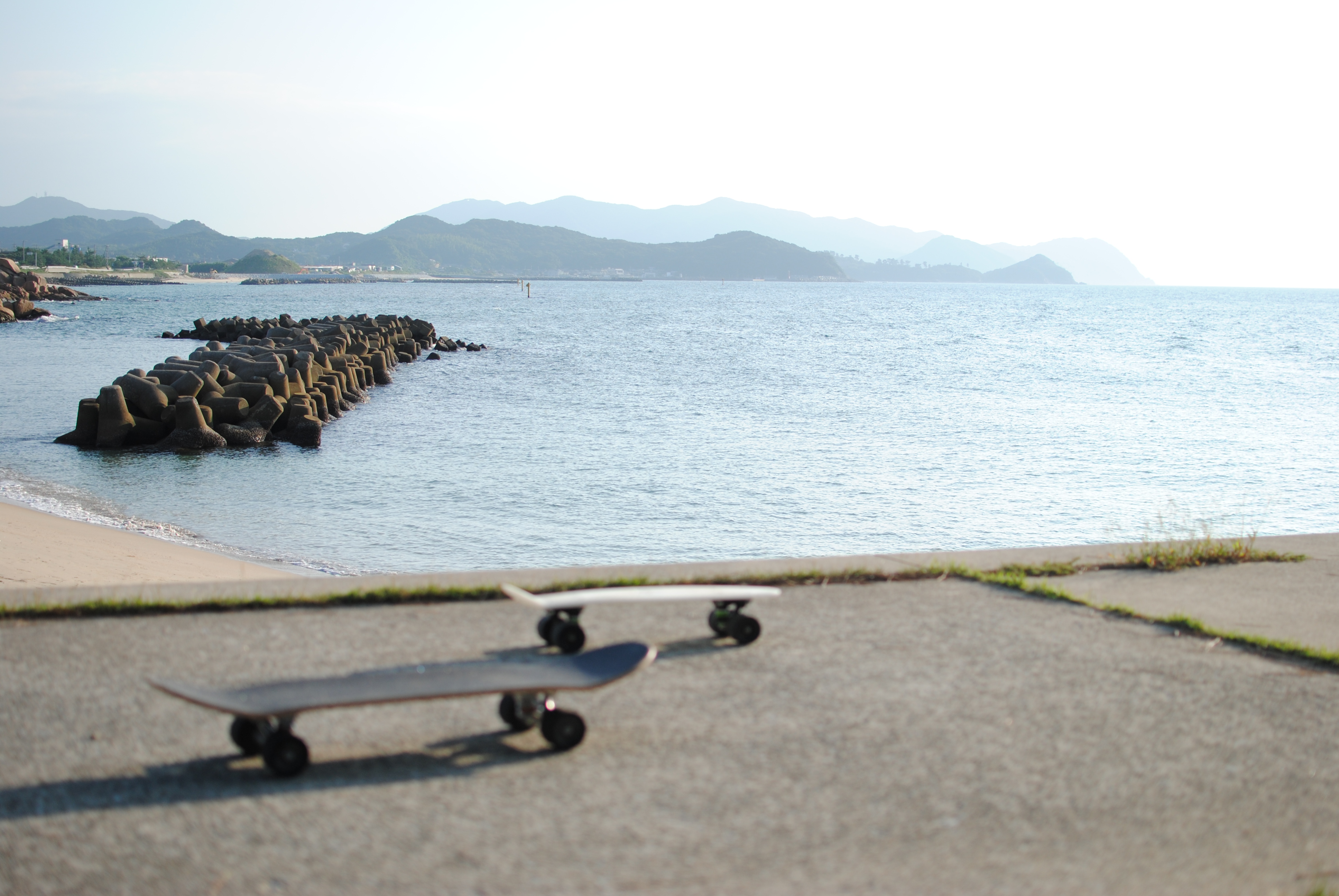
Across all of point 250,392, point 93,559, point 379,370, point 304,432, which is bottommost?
Answer: point 93,559

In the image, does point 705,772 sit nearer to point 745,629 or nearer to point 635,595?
point 635,595

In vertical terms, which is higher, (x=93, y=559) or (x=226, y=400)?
(x=226, y=400)

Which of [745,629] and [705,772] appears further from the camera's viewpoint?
[745,629]

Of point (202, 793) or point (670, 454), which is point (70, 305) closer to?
point (670, 454)

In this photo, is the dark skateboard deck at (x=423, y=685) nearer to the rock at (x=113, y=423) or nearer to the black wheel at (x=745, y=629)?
the black wheel at (x=745, y=629)

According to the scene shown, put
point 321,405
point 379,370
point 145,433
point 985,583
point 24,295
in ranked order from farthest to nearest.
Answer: point 24,295 → point 379,370 → point 321,405 → point 145,433 → point 985,583

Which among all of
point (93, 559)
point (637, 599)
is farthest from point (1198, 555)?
point (93, 559)

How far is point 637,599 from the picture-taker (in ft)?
16.7

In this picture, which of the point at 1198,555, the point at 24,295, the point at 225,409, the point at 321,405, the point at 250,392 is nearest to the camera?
the point at 1198,555

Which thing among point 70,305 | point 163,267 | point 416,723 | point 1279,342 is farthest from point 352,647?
point 163,267

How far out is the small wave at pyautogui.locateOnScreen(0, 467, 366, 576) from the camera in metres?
11.5

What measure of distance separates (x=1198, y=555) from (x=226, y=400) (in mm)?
17907

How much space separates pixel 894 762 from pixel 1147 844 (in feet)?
2.88

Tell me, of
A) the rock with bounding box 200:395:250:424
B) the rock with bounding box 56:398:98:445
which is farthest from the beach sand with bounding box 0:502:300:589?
the rock with bounding box 200:395:250:424
